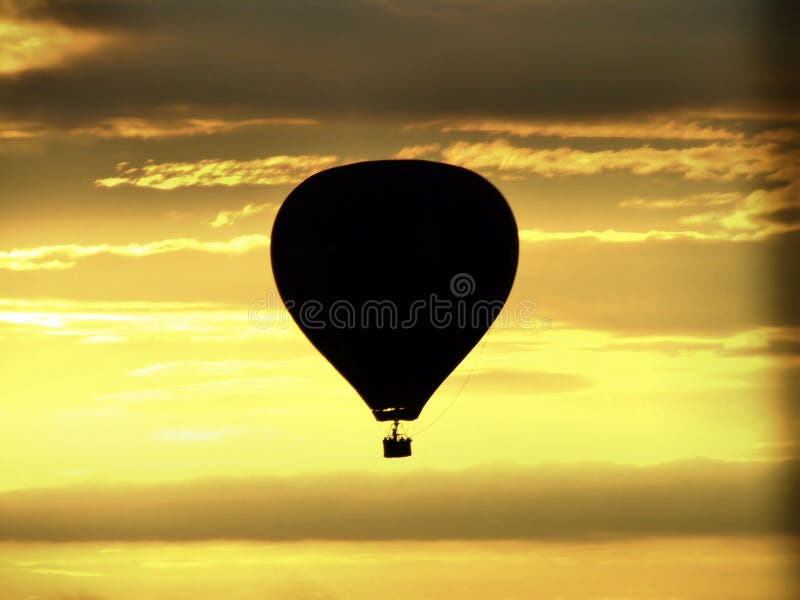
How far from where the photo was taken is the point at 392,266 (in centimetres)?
4694

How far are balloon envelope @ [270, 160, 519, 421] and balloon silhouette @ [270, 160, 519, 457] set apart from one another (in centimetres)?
3

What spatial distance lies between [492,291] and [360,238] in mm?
4262

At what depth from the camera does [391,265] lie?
46.9m

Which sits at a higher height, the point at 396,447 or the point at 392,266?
the point at 392,266

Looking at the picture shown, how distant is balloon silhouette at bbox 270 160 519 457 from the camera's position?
46.9 m

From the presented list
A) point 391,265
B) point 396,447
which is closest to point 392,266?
point 391,265

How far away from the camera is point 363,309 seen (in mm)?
47125

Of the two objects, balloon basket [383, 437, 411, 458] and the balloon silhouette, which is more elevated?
the balloon silhouette

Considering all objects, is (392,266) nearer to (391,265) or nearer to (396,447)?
(391,265)

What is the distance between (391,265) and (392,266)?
0.13ft

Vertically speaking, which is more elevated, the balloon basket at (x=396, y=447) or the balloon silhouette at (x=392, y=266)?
the balloon silhouette at (x=392, y=266)

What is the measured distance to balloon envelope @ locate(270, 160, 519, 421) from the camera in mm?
46875

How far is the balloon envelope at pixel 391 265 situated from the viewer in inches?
1845

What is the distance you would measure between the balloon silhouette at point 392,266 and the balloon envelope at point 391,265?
0.09ft
